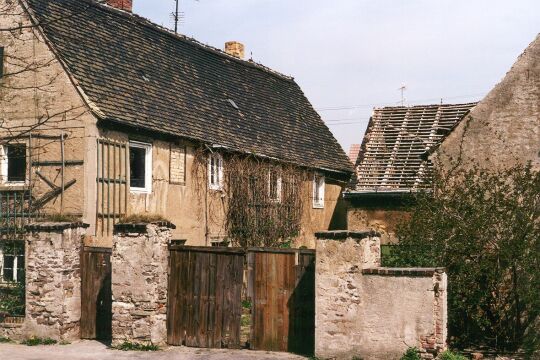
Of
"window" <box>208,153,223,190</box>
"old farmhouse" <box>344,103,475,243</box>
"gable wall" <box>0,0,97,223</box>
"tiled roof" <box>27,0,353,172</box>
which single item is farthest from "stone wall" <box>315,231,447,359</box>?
"window" <box>208,153,223,190</box>

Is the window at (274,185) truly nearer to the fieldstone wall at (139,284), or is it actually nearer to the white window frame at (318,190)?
the white window frame at (318,190)

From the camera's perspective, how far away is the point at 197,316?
1253 centimetres

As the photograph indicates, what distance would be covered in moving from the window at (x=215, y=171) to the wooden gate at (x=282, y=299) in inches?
333

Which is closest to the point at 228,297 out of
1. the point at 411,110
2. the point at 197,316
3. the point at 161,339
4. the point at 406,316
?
the point at 197,316

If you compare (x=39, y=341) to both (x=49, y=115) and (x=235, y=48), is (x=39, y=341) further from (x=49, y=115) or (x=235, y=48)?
(x=235, y=48)

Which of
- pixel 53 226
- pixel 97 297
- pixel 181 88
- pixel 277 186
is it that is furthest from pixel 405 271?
pixel 181 88

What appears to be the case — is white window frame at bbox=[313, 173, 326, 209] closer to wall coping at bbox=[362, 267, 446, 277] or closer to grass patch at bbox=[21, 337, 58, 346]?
grass patch at bbox=[21, 337, 58, 346]

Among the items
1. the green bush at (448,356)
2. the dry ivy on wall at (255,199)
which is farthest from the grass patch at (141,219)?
the dry ivy on wall at (255,199)

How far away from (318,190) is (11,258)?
1317cm

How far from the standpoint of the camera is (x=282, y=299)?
11984 millimetres

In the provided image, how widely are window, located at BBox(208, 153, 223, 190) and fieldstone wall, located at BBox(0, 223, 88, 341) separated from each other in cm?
745

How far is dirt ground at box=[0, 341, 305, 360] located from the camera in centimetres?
1161

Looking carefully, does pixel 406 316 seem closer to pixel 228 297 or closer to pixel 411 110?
pixel 228 297

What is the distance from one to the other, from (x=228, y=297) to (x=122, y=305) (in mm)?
2035
